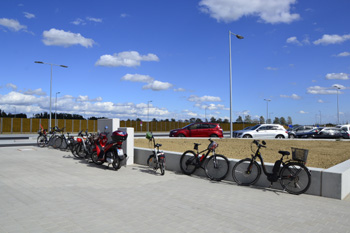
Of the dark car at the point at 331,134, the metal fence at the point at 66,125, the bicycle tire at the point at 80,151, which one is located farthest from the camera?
the metal fence at the point at 66,125

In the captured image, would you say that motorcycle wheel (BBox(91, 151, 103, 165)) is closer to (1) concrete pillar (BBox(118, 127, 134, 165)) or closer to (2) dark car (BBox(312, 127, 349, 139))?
(1) concrete pillar (BBox(118, 127, 134, 165))

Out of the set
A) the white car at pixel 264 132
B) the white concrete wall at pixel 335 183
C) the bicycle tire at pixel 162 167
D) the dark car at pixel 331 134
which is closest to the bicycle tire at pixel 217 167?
the bicycle tire at pixel 162 167

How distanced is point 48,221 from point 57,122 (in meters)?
43.9

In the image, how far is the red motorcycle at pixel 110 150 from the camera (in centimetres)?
956

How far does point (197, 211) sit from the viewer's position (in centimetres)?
524

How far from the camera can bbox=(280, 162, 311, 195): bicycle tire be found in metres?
6.61

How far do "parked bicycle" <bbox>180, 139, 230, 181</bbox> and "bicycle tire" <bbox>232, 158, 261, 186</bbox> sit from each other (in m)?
0.39

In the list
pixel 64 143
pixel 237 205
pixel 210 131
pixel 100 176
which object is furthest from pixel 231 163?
pixel 210 131

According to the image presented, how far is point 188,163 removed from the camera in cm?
886

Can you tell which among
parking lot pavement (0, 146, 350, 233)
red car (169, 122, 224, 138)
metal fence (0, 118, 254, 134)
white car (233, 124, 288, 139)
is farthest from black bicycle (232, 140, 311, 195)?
metal fence (0, 118, 254, 134)

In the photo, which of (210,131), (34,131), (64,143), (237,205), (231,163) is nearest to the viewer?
(237,205)

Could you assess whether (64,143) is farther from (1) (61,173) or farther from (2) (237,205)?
(2) (237,205)

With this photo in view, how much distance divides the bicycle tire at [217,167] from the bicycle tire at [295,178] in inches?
65.6

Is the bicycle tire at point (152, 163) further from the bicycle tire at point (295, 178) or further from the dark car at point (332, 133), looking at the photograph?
the dark car at point (332, 133)
